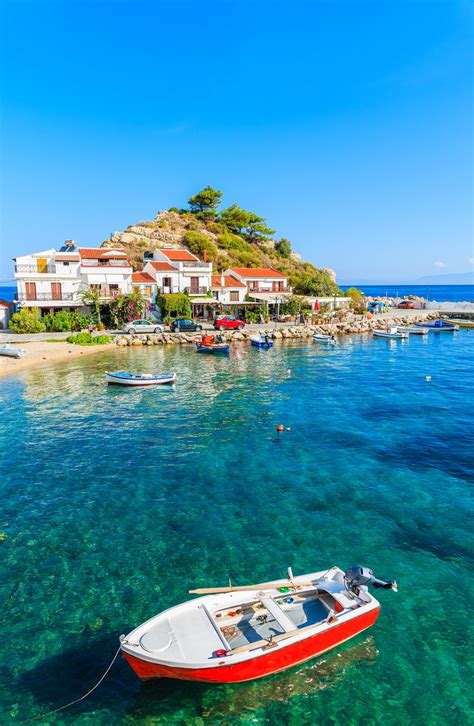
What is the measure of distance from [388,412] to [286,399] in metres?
6.91

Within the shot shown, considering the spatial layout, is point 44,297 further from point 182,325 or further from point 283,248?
point 283,248

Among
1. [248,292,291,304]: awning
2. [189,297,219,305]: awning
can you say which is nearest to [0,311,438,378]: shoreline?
[248,292,291,304]: awning

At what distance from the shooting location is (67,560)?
13172mm

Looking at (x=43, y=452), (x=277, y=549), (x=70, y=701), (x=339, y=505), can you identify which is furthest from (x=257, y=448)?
(x=70, y=701)

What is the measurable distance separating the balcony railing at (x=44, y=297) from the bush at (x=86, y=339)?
979 centimetres

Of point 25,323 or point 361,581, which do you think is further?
point 25,323

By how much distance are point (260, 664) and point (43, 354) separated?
41.4 m

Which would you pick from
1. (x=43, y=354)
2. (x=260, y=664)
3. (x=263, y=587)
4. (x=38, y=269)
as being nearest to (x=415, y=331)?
(x=43, y=354)

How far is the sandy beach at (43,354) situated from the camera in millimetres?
39781

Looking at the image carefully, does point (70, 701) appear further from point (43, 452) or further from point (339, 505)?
point (43, 452)

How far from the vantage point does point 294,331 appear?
61781mm

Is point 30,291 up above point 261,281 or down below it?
below

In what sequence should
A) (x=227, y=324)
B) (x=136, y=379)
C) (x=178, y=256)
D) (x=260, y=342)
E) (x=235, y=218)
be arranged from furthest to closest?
(x=235, y=218) < (x=178, y=256) < (x=227, y=324) < (x=260, y=342) < (x=136, y=379)

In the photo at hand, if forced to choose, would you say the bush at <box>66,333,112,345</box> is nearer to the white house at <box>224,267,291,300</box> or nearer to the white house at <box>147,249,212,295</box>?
the white house at <box>147,249,212,295</box>
